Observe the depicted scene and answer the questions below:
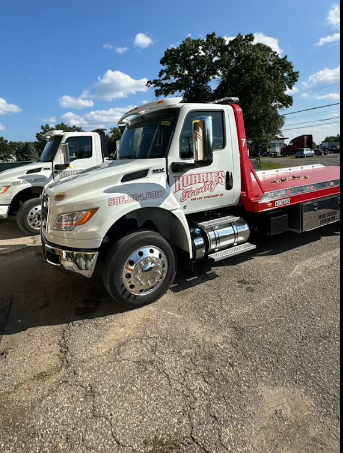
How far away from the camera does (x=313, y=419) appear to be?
2.15 m

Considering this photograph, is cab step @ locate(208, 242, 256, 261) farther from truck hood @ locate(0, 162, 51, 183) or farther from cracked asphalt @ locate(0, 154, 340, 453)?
truck hood @ locate(0, 162, 51, 183)

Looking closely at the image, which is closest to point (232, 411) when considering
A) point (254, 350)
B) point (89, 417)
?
point (254, 350)

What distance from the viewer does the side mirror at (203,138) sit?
3.50 m

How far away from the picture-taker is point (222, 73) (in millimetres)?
26469

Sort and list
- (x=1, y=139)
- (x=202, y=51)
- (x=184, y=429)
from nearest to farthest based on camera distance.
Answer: (x=184, y=429), (x=202, y=51), (x=1, y=139)

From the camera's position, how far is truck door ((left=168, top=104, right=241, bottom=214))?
157 inches

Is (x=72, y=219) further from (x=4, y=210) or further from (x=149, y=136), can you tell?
(x=4, y=210)

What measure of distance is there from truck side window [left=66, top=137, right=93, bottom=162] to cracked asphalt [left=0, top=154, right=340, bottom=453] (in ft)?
14.2

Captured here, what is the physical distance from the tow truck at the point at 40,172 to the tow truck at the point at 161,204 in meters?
3.30

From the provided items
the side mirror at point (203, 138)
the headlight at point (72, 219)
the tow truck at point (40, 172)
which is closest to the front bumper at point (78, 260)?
the headlight at point (72, 219)

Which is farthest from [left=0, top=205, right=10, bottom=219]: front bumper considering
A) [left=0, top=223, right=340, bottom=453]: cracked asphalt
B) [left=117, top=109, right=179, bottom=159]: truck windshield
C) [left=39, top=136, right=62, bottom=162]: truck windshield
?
[left=117, top=109, right=179, bottom=159]: truck windshield

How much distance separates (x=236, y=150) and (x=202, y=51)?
26.5 metres

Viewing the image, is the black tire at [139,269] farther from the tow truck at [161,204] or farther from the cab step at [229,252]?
the cab step at [229,252]

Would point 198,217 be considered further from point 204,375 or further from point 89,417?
point 89,417
